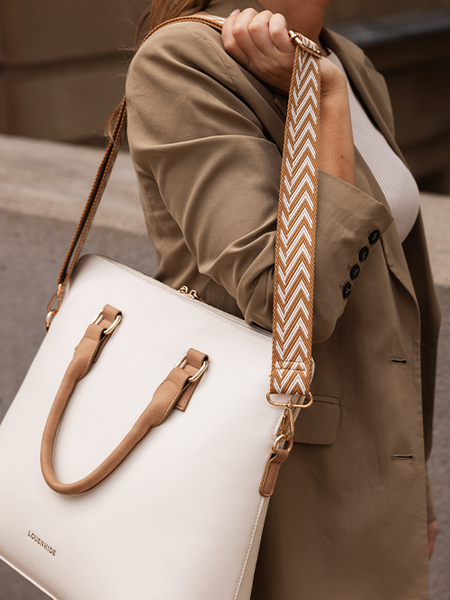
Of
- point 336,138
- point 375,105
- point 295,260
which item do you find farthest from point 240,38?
point 375,105

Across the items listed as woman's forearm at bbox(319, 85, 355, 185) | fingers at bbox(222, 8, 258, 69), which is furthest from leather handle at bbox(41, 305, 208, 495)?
fingers at bbox(222, 8, 258, 69)

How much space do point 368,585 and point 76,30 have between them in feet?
Result: 15.6

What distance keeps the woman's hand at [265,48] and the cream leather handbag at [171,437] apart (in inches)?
1.0

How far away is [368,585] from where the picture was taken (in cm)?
110

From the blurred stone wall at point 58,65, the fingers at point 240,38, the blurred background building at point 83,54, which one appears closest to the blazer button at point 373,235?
the fingers at point 240,38

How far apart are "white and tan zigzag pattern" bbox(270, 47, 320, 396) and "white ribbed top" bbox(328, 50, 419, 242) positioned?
0.30 meters

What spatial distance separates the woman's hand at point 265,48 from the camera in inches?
35.3

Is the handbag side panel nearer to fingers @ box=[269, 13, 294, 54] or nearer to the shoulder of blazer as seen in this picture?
fingers @ box=[269, 13, 294, 54]

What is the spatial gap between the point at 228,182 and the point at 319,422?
467mm

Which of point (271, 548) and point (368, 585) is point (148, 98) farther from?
point (368, 585)

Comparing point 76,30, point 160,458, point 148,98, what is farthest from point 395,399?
point 76,30

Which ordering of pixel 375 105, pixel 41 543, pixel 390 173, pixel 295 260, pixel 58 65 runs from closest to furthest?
pixel 295 260 → pixel 41 543 → pixel 390 173 → pixel 375 105 → pixel 58 65

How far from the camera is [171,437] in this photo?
896 mm

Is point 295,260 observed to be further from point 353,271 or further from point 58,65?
point 58,65
